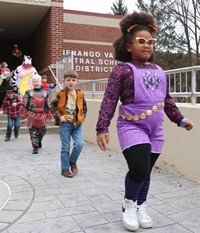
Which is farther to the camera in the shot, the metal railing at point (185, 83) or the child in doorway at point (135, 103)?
the metal railing at point (185, 83)

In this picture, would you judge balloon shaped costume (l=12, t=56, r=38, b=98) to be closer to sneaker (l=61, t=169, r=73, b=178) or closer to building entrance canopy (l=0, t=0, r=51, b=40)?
building entrance canopy (l=0, t=0, r=51, b=40)

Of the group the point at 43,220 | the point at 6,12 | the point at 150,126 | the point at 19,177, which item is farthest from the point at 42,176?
the point at 6,12

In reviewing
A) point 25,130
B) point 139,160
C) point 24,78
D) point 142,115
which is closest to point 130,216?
point 139,160

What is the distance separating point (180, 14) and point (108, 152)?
80.1ft

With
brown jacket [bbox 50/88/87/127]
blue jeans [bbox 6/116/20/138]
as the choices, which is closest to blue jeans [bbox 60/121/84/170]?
brown jacket [bbox 50/88/87/127]

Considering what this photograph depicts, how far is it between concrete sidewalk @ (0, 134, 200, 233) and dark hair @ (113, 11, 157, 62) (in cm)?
157

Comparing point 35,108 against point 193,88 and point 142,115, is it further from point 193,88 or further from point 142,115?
point 142,115

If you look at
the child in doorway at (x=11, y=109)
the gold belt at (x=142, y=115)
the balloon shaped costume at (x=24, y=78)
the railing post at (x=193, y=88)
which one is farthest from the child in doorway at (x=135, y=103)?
the balloon shaped costume at (x=24, y=78)

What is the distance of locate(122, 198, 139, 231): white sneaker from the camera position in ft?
8.91

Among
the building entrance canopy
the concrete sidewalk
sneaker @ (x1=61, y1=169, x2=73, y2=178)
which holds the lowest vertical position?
the concrete sidewalk

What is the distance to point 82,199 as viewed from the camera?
3637 mm

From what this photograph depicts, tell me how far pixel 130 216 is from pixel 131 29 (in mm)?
1628

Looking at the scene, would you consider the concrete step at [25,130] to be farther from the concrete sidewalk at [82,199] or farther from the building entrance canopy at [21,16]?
the building entrance canopy at [21,16]

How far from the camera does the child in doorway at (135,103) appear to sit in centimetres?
255
